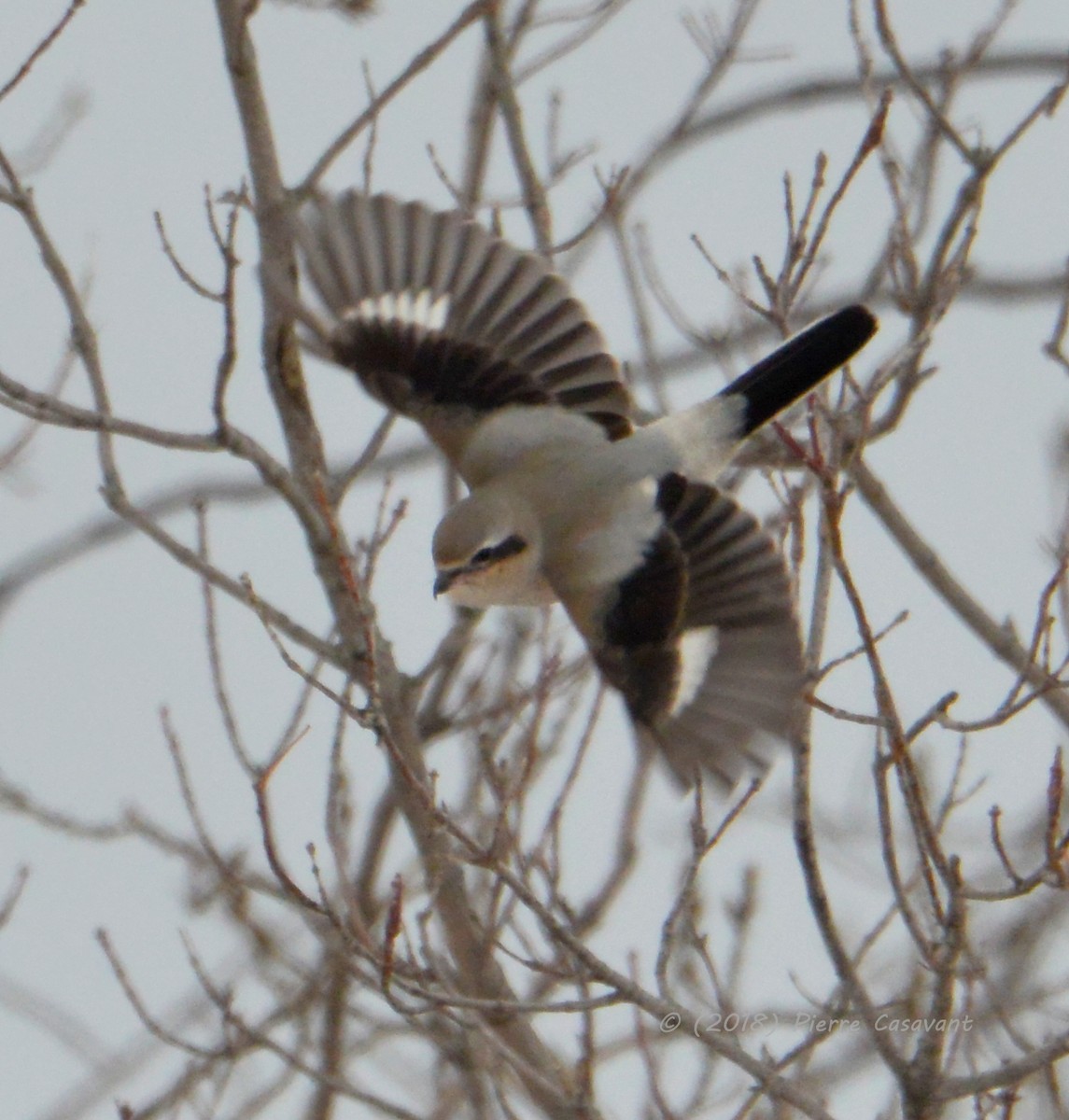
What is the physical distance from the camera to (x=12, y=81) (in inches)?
138

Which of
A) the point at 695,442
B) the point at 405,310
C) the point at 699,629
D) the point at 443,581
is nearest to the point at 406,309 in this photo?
the point at 405,310

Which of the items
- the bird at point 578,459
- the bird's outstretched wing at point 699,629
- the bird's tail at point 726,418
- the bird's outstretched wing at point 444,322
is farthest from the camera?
the bird's outstretched wing at point 444,322

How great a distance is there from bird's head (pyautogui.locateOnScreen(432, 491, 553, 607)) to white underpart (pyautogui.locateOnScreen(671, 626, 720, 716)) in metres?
0.39

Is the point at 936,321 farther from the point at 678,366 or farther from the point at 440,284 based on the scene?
the point at 678,366

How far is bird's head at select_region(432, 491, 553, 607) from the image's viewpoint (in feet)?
14.5

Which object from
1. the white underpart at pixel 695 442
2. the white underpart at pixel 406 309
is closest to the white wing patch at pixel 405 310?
the white underpart at pixel 406 309

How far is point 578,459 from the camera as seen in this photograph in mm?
4656

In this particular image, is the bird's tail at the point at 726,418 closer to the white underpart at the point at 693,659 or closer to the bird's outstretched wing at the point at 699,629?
the bird's outstretched wing at the point at 699,629

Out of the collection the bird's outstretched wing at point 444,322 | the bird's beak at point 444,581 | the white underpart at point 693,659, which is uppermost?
the bird's outstretched wing at point 444,322

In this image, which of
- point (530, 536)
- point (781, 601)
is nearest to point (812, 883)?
point (781, 601)

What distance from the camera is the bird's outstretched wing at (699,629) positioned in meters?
4.05

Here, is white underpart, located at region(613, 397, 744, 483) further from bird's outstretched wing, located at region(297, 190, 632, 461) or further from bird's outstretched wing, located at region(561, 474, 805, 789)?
bird's outstretched wing, located at region(297, 190, 632, 461)

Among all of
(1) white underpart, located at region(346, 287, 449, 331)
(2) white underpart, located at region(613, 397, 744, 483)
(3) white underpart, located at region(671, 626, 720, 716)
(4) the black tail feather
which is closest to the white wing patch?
(1) white underpart, located at region(346, 287, 449, 331)

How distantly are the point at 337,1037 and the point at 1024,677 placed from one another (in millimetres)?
2596
